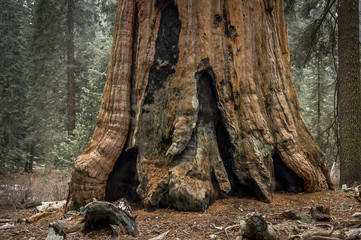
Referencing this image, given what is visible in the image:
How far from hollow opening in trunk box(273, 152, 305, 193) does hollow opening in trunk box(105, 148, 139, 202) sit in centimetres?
251

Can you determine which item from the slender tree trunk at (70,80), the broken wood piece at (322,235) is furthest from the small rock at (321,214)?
the slender tree trunk at (70,80)

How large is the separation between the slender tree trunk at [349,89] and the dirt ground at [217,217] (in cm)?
239

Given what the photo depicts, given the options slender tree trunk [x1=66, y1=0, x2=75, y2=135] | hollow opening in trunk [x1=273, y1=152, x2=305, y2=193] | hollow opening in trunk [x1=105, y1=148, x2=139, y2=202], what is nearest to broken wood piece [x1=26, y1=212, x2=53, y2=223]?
hollow opening in trunk [x1=105, y1=148, x2=139, y2=202]

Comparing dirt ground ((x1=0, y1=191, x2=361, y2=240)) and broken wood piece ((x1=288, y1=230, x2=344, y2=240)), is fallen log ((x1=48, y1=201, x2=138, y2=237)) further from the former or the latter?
broken wood piece ((x1=288, y1=230, x2=344, y2=240))

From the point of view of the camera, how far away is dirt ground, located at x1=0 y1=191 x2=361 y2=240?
327 cm

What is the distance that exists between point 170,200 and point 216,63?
228 cm

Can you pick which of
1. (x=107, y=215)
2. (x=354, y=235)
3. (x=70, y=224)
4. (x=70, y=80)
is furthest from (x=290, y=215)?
(x=70, y=80)

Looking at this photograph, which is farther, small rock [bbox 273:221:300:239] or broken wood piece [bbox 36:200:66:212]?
broken wood piece [bbox 36:200:66:212]

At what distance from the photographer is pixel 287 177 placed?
510 centimetres

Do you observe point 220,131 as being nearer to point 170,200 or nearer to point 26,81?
point 170,200

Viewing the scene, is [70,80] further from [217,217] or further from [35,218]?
[217,217]

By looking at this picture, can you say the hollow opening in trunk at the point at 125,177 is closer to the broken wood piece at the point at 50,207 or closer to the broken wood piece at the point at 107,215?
the broken wood piece at the point at 50,207

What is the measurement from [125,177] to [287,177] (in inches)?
113

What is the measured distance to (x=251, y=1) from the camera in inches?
203
